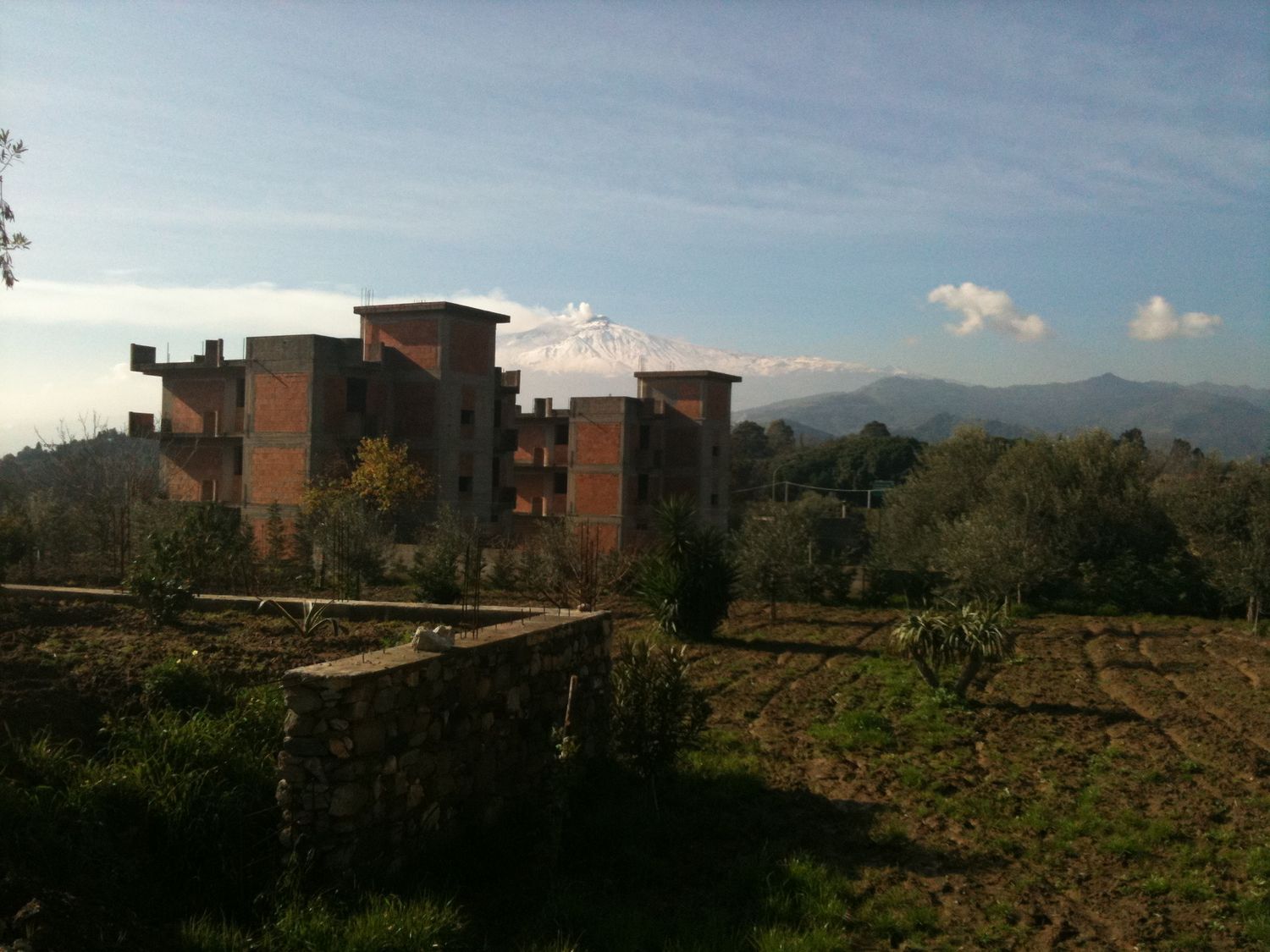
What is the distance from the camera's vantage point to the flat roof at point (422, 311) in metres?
40.7

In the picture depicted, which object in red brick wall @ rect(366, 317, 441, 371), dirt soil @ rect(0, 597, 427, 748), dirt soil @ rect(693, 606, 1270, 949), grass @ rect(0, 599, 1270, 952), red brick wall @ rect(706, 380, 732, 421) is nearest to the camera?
grass @ rect(0, 599, 1270, 952)

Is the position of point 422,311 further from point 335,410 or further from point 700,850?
point 700,850

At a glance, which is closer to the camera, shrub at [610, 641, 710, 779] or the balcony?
shrub at [610, 641, 710, 779]

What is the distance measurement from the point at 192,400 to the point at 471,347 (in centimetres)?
1220

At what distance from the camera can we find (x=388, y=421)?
41.2m

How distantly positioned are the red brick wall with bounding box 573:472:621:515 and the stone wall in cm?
4139

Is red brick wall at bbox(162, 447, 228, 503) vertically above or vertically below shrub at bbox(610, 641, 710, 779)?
above

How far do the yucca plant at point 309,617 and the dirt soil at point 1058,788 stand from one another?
441 centimetres

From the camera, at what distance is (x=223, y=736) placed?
6.52 meters

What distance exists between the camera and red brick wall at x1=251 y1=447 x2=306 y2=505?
38.3m

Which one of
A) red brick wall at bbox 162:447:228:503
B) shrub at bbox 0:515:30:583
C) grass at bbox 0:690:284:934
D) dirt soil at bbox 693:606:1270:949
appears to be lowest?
dirt soil at bbox 693:606:1270:949

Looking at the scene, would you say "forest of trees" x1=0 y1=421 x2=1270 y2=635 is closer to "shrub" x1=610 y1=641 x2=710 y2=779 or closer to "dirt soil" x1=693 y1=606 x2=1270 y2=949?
"dirt soil" x1=693 y1=606 x2=1270 y2=949

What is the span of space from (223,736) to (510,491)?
3923 centimetres

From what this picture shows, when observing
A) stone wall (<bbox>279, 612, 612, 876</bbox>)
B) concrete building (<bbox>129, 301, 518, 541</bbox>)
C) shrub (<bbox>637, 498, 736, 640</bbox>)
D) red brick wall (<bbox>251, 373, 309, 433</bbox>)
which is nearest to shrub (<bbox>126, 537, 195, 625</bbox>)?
stone wall (<bbox>279, 612, 612, 876</bbox>)
